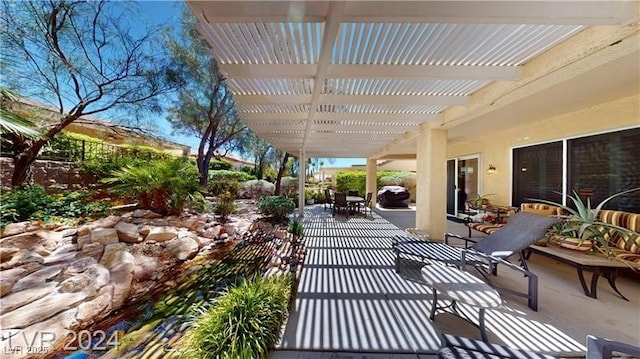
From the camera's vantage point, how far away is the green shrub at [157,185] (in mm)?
5410

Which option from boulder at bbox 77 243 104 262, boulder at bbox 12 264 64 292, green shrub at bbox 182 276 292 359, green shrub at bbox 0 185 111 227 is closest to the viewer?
green shrub at bbox 182 276 292 359

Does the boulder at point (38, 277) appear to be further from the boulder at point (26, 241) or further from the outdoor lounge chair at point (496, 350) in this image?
the outdoor lounge chair at point (496, 350)

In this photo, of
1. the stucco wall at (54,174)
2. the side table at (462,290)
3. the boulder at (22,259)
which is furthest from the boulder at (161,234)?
the side table at (462,290)

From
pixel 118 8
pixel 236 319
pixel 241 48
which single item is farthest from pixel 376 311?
pixel 118 8

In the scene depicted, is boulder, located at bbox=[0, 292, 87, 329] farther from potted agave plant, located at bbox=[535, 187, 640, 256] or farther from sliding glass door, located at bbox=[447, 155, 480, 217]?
sliding glass door, located at bbox=[447, 155, 480, 217]

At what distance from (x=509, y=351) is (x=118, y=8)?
9053 millimetres

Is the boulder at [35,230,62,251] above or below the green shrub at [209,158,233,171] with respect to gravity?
below

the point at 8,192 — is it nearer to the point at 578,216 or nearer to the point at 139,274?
the point at 139,274

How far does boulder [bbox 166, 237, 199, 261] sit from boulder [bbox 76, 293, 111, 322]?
1447 mm

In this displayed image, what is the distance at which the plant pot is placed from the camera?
311 centimetres

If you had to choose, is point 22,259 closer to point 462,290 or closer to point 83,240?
point 83,240

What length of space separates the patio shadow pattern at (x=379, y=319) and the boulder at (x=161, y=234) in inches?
121

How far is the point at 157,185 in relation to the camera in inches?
217

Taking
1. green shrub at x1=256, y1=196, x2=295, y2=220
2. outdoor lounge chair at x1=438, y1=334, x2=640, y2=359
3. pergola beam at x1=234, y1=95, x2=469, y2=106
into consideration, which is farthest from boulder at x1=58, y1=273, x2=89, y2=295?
green shrub at x1=256, y1=196, x2=295, y2=220
